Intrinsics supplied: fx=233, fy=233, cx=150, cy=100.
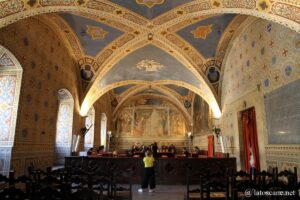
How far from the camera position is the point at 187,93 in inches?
760

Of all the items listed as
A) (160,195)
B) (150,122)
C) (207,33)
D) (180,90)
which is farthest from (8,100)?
(150,122)

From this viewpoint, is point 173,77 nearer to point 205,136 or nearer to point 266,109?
point 205,136

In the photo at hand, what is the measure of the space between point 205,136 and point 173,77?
4829 mm

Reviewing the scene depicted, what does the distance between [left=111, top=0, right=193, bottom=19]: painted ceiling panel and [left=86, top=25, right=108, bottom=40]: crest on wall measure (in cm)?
221

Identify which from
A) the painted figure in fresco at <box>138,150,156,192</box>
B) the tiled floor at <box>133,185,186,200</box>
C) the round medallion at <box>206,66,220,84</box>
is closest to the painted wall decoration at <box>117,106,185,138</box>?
the round medallion at <box>206,66,220,84</box>

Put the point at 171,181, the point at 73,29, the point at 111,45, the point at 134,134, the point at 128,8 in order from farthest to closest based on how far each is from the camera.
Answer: the point at 134,134 → the point at 111,45 → the point at 73,29 → the point at 171,181 → the point at 128,8

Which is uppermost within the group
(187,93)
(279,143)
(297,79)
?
(187,93)

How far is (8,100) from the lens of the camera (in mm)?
7312

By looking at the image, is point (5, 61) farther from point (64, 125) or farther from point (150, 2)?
point (150, 2)

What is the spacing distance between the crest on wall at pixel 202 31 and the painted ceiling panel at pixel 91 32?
3280 millimetres

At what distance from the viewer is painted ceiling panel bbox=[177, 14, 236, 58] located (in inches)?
373

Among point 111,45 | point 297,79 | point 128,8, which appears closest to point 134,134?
point 111,45

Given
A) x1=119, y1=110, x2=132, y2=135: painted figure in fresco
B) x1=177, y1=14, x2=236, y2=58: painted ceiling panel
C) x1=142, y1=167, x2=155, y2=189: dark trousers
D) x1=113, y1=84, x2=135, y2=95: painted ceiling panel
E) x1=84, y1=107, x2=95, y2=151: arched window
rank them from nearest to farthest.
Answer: x1=142, y1=167, x2=155, y2=189: dark trousers → x1=177, y1=14, x2=236, y2=58: painted ceiling panel → x1=84, y1=107, x2=95, y2=151: arched window → x1=113, y1=84, x2=135, y2=95: painted ceiling panel → x1=119, y1=110, x2=132, y2=135: painted figure in fresco

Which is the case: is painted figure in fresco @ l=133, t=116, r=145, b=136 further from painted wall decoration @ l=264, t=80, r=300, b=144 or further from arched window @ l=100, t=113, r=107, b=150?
painted wall decoration @ l=264, t=80, r=300, b=144
